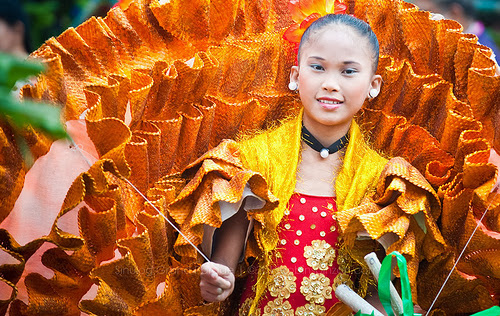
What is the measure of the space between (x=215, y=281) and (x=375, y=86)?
87 cm

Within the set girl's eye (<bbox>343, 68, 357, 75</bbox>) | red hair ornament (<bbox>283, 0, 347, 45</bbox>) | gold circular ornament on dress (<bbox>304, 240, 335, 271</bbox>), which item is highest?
red hair ornament (<bbox>283, 0, 347, 45</bbox>)

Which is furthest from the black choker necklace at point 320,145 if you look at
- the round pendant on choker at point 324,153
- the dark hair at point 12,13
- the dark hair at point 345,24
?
the dark hair at point 12,13

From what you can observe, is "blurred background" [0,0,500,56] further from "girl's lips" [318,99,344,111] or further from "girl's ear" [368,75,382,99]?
"girl's lips" [318,99,344,111]

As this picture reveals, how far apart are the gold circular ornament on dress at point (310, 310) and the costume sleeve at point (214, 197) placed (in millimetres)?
316

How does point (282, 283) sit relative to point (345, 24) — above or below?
below

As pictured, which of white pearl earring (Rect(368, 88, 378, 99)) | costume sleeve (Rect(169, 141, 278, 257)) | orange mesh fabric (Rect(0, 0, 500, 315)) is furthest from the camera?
white pearl earring (Rect(368, 88, 378, 99))

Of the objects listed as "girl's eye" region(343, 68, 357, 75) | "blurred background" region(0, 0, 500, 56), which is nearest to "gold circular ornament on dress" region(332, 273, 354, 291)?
"girl's eye" region(343, 68, 357, 75)

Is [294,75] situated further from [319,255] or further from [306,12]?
[319,255]

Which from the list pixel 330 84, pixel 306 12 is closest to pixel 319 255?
pixel 330 84

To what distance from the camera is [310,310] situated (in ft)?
6.42

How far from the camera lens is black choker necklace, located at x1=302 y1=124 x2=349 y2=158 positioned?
215 cm

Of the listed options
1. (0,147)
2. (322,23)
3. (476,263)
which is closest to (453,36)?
(322,23)

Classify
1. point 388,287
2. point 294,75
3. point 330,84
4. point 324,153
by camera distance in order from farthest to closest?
point 294,75 → point 324,153 → point 330,84 → point 388,287

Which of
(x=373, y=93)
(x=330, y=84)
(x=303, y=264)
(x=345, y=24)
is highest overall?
(x=345, y=24)
